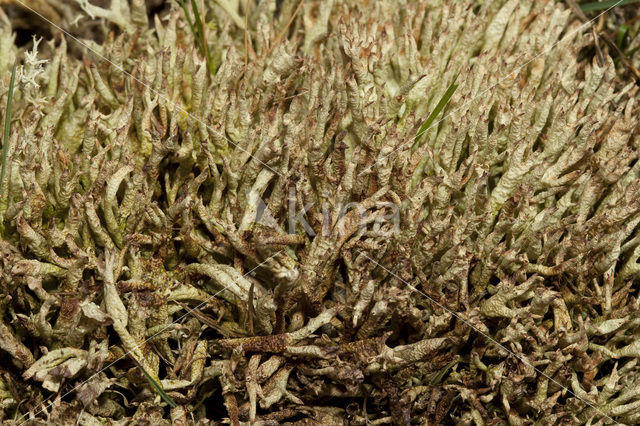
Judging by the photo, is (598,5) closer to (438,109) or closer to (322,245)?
(438,109)

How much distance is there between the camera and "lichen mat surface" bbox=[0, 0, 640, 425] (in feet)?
6.15

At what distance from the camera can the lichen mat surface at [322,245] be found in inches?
73.8

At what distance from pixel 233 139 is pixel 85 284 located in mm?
719

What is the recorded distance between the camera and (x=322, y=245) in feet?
6.30

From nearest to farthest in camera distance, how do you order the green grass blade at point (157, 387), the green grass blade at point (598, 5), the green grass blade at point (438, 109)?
the green grass blade at point (157, 387) < the green grass blade at point (438, 109) < the green grass blade at point (598, 5)

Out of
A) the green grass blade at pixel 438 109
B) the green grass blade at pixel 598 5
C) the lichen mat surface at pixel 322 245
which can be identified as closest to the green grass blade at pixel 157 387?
the lichen mat surface at pixel 322 245

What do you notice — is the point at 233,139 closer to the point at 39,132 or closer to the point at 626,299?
the point at 39,132

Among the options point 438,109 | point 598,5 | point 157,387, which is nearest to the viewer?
point 157,387

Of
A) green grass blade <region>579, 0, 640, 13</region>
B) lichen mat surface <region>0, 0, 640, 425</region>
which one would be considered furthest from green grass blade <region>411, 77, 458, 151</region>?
green grass blade <region>579, 0, 640, 13</region>

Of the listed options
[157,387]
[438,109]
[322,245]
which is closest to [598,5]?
[438,109]

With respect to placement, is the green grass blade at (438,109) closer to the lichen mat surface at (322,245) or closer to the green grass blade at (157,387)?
the lichen mat surface at (322,245)

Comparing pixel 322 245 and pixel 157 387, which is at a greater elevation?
pixel 322 245

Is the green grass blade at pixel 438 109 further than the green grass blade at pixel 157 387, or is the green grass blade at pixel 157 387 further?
the green grass blade at pixel 438 109

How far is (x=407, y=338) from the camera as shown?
6.72 ft
